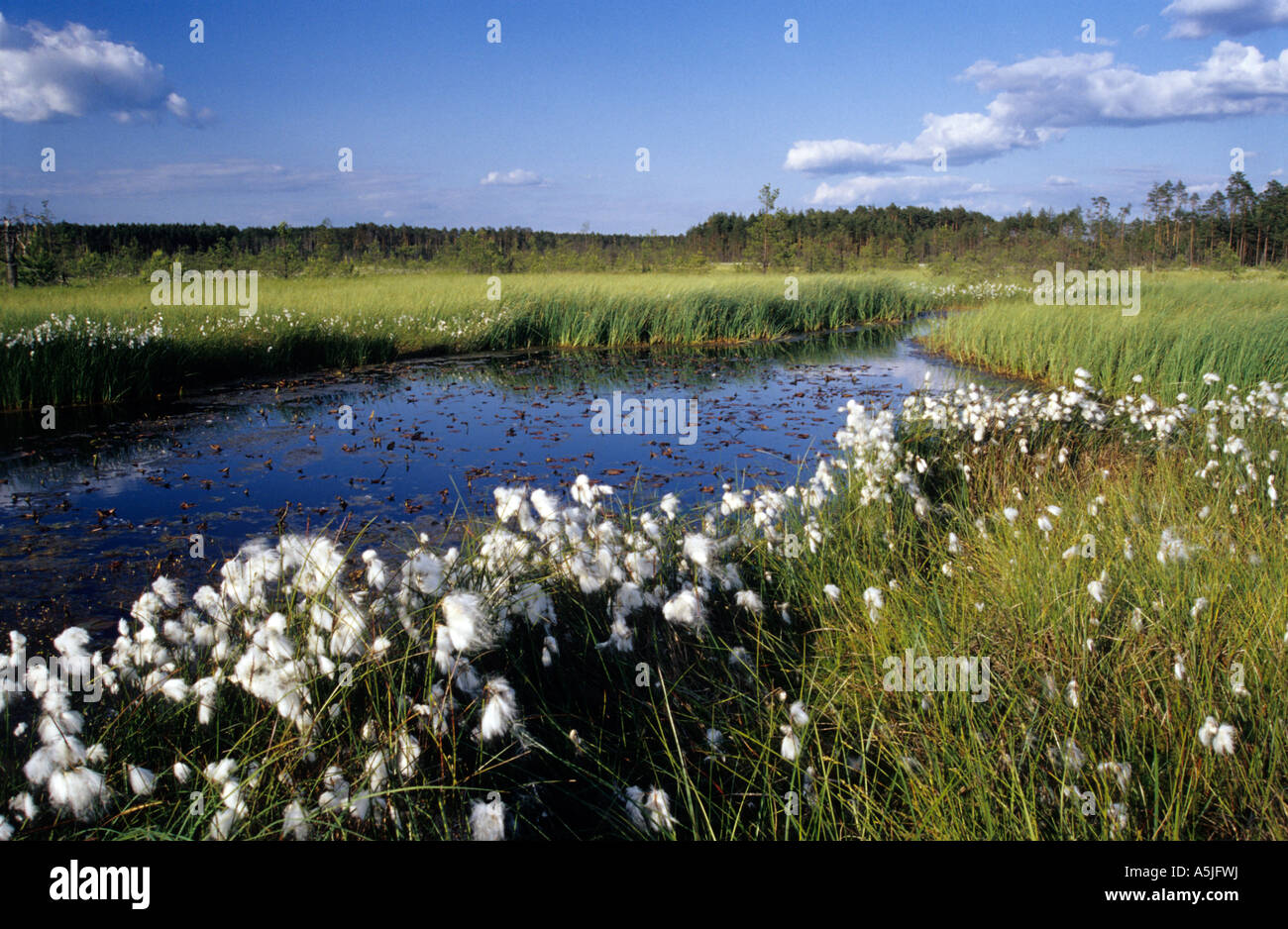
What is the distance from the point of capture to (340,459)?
8.88m

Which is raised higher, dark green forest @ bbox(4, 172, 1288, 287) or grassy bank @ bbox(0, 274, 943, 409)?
dark green forest @ bbox(4, 172, 1288, 287)

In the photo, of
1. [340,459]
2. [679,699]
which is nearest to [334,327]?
[340,459]

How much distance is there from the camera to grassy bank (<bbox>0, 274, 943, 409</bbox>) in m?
11.5

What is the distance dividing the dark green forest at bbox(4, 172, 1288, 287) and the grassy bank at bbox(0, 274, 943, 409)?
15826mm

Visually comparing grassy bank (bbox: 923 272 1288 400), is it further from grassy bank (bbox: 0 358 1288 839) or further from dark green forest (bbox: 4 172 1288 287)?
dark green forest (bbox: 4 172 1288 287)

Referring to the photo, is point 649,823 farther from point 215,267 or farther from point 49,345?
point 215,267

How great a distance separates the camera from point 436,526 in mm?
6516

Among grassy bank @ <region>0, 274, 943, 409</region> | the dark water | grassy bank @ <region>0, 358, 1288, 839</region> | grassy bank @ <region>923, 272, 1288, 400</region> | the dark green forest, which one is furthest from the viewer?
the dark green forest

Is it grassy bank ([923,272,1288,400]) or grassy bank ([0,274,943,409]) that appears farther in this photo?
grassy bank ([0,274,943,409])

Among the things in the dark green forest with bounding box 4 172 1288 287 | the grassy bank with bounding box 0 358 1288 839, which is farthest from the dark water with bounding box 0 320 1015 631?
the dark green forest with bounding box 4 172 1288 287

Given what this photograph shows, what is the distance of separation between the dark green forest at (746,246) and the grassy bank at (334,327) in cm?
1583

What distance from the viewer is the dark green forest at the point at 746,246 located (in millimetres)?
36188

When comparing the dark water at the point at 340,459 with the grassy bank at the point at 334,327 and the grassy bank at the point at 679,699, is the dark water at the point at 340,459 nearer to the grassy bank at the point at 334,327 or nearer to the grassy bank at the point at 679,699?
the grassy bank at the point at 334,327
